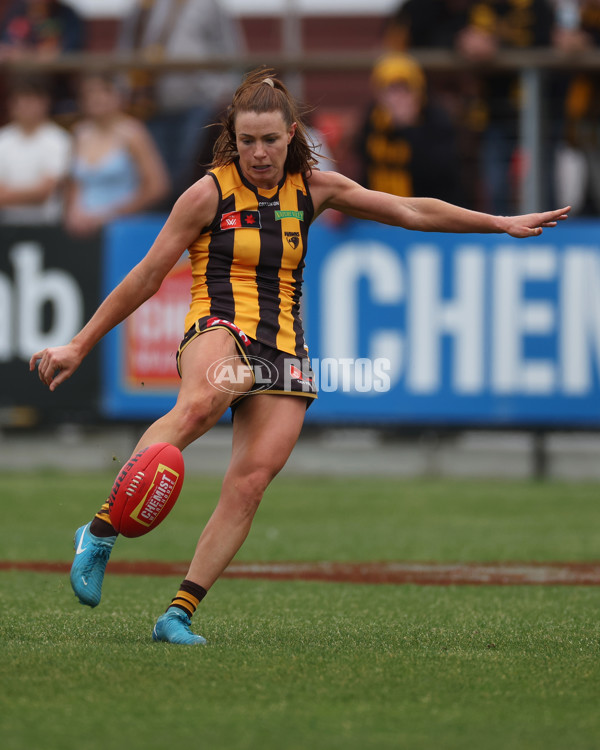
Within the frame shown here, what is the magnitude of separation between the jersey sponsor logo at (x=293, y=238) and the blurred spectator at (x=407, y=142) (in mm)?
7030

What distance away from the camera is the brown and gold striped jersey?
5.26 meters

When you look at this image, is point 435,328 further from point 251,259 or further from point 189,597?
point 189,597

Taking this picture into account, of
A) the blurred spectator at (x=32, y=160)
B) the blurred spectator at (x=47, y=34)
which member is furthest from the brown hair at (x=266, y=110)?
the blurred spectator at (x=47, y=34)

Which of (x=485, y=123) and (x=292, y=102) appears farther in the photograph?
(x=485, y=123)

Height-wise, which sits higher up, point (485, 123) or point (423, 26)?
point (423, 26)

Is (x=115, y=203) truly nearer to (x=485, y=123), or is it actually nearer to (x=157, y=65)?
(x=157, y=65)

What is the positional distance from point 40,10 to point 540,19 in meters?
4.95

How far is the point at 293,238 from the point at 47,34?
31.1 ft

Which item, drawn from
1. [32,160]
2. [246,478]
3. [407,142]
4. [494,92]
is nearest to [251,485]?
[246,478]

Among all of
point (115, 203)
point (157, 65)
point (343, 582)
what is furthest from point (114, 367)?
point (343, 582)

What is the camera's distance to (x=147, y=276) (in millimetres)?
5223

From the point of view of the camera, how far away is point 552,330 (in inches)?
478

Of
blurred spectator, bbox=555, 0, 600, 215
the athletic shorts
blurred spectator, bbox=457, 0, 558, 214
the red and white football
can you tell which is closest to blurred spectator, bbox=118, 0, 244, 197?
blurred spectator, bbox=457, 0, 558, 214

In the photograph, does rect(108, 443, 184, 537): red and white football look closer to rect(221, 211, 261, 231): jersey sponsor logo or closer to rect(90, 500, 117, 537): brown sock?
rect(90, 500, 117, 537): brown sock
